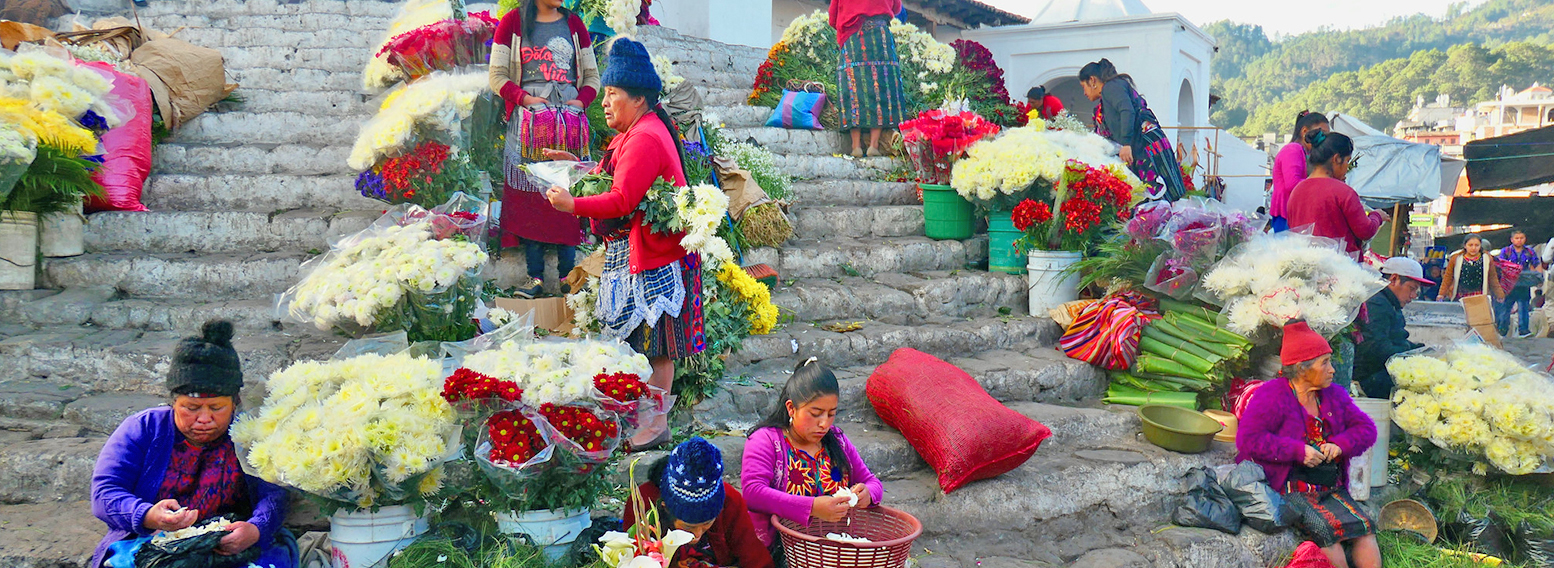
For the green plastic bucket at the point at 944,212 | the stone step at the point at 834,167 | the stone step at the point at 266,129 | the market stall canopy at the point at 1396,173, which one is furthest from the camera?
the market stall canopy at the point at 1396,173

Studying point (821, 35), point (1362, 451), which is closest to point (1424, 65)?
point (821, 35)

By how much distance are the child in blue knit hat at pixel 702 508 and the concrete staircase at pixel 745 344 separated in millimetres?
819

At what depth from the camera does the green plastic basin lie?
4.78 metres

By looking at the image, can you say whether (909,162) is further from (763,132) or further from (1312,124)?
(1312,124)

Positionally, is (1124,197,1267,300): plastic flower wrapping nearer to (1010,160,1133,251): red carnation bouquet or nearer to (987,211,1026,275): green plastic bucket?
(1010,160,1133,251): red carnation bouquet

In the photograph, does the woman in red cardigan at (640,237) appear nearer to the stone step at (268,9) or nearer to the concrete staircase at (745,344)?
the concrete staircase at (745,344)

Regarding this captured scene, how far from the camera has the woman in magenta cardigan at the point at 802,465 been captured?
130 inches

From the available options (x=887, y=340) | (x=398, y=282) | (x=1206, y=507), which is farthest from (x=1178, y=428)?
(x=398, y=282)

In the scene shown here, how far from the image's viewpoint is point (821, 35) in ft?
31.6

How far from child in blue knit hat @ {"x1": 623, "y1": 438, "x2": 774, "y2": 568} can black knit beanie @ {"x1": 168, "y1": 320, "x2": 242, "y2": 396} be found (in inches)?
51.4

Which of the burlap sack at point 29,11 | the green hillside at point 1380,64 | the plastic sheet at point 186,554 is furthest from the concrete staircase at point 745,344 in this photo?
the green hillside at point 1380,64

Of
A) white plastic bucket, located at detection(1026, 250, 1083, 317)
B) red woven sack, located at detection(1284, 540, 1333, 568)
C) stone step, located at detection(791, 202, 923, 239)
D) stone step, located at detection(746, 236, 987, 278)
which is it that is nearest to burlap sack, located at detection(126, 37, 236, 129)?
stone step, located at detection(746, 236, 987, 278)

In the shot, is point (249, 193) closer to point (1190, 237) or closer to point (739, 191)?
point (739, 191)

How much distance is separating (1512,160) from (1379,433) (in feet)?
30.1
